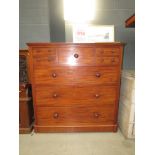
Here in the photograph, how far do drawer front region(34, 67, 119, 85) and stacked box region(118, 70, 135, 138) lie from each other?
160mm

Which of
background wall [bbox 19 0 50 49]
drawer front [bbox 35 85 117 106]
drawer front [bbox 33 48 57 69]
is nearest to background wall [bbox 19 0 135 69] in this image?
background wall [bbox 19 0 50 49]

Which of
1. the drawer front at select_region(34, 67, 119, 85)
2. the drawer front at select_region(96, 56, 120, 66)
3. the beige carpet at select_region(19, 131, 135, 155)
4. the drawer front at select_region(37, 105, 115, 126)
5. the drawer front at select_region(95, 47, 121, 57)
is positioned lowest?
the beige carpet at select_region(19, 131, 135, 155)

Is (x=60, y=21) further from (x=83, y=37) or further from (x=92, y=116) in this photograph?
(x=92, y=116)

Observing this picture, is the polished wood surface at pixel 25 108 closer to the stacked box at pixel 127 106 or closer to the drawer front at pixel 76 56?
the drawer front at pixel 76 56

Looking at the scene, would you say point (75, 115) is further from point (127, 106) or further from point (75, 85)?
point (127, 106)

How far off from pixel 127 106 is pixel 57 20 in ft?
4.84

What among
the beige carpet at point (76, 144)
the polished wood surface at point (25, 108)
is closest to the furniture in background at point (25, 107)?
the polished wood surface at point (25, 108)

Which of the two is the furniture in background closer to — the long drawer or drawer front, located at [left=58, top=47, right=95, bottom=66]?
the long drawer

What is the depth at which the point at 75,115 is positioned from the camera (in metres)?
2.02

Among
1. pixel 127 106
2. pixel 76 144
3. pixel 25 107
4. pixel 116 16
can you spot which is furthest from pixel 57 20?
pixel 76 144

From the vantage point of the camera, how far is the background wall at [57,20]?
2.18 metres

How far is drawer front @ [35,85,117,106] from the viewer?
1959mm

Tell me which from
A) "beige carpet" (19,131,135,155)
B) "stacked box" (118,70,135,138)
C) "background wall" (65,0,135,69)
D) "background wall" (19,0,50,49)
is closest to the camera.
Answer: "beige carpet" (19,131,135,155)

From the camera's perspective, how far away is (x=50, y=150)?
1.71 meters
